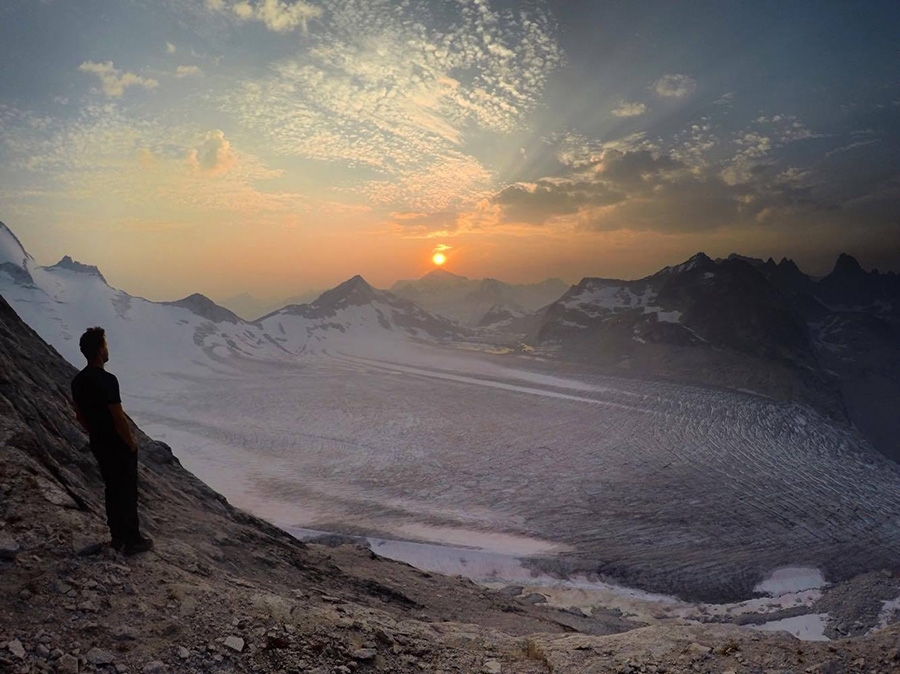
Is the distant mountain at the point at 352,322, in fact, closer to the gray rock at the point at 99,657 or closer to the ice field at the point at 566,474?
the ice field at the point at 566,474

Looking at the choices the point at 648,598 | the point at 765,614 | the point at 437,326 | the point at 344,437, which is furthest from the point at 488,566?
the point at 437,326

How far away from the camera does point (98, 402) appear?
500 centimetres

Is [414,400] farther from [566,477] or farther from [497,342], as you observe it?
[497,342]

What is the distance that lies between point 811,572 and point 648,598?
11.3 m

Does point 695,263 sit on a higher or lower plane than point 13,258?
higher

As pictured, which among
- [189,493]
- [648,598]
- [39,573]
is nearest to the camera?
[39,573]

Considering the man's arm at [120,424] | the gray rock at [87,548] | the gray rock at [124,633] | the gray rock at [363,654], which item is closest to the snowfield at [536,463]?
the gray rock at [363,654]

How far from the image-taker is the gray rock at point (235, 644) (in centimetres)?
455

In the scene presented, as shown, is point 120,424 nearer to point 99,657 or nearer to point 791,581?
point 99,657

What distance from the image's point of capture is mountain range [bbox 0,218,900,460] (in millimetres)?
87062

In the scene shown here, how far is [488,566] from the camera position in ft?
74.5

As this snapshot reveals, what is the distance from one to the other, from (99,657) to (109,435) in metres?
2.09

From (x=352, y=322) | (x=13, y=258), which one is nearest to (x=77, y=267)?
(x=13, y=258)

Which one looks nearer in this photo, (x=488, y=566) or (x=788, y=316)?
(x=488, y=566)
